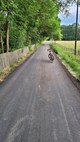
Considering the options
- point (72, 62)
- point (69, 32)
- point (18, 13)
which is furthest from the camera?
point (69, 32)

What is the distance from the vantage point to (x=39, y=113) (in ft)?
26.8

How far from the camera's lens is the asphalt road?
6301 mm

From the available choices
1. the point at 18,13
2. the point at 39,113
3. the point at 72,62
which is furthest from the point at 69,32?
the point at 39,113

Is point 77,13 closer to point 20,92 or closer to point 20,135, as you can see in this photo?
point 20,92

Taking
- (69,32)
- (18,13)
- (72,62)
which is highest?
(18,13)

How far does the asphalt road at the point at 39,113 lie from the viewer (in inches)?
248

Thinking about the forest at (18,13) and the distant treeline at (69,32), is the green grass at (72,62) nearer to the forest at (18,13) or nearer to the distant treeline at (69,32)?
the forest at (18,13)

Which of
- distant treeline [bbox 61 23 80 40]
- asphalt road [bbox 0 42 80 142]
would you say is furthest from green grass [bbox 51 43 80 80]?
distant treeline [bbox 61 23 80 40]

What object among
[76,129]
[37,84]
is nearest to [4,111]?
[76,129]

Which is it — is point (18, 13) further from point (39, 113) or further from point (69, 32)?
point (69, 32)

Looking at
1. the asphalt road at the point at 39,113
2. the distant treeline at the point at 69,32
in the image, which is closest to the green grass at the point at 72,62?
the asphalt road at the point at 39,113

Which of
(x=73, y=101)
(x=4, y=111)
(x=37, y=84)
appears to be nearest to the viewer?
(x=4, y=111)

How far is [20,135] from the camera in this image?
20.7 ft

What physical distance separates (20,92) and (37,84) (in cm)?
219
